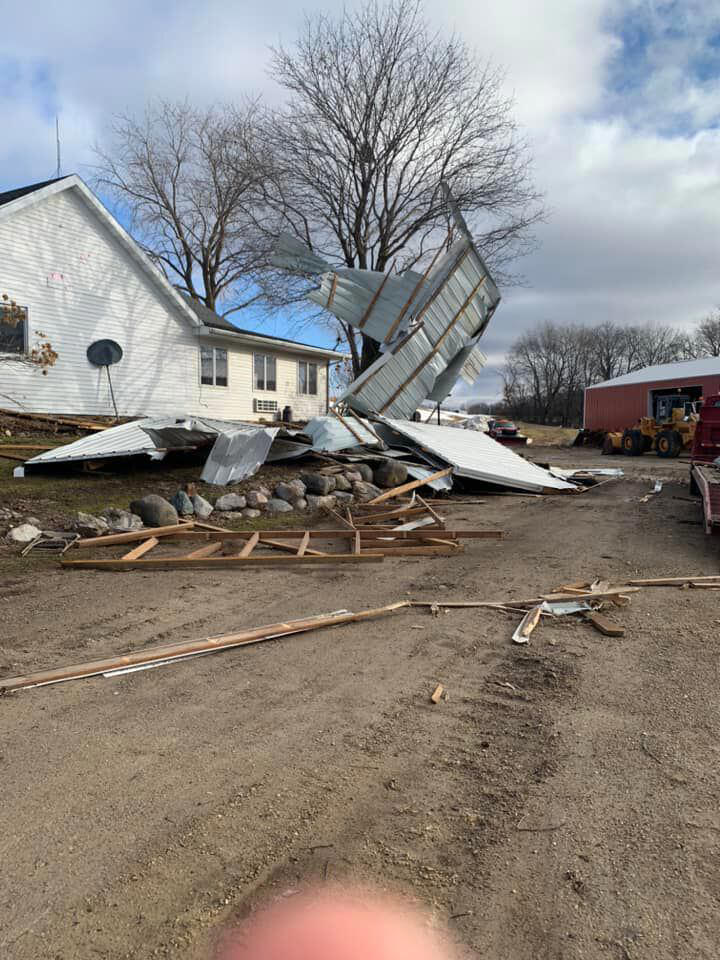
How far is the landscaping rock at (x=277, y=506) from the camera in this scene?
9.84m

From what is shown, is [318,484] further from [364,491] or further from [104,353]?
[104,353]

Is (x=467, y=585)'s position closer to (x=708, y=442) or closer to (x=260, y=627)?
(x=260, y=627)

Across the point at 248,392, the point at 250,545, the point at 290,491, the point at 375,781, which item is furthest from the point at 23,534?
the point at 248,392

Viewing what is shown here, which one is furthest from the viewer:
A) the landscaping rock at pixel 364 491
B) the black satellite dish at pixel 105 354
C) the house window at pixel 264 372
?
the house window at pixel 264 372

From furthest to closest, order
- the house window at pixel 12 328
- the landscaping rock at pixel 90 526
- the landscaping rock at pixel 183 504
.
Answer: the house window at pixel 12 328, the landscaping rock at pixel 183 504, the landscaping rock at pixel 90 526

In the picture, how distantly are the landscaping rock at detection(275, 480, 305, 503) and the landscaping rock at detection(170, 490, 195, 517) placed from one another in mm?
1778

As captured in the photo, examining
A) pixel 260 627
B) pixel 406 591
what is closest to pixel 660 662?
pixel 406 591

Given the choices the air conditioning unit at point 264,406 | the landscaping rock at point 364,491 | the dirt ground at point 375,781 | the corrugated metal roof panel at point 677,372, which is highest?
the corrugated metal roof panel at point 677,372

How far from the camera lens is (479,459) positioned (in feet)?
46.3

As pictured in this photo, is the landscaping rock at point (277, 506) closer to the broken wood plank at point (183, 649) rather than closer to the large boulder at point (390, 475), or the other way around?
the large boulder at point (390, 475)

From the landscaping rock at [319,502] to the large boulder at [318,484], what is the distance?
0.09 metres

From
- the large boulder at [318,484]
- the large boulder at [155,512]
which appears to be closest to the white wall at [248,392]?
the large boulder at [318,484]

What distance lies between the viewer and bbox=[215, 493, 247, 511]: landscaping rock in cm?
943

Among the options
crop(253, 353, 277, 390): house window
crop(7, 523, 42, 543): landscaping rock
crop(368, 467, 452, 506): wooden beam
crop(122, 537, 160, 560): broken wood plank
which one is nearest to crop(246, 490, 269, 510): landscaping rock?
crop(368, 467, 452, 506): wooden beam
